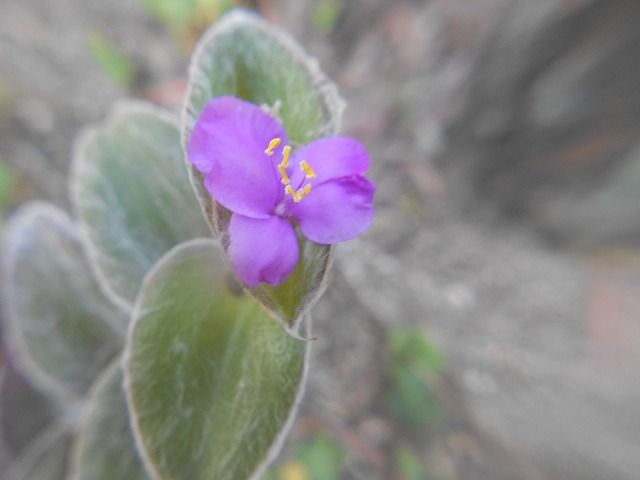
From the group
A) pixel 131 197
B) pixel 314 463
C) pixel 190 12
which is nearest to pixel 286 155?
pixel 131 197

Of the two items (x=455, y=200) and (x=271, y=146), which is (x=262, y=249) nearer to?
(x=271, y=146)

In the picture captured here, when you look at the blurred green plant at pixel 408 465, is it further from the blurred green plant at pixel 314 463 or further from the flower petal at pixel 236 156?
the flower petal at pixel 236 156

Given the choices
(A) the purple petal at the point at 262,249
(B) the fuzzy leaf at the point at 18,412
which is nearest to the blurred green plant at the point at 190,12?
(B) the fuzzy leaf at the point at 18,412

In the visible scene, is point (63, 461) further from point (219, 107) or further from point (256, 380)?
point (219, 107)

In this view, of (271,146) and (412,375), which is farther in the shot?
(412,375)

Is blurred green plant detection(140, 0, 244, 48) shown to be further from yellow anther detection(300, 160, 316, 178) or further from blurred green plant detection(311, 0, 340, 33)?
yellow anther detection(300, 160, 316, 178)

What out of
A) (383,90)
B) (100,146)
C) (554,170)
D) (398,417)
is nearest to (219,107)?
(100,146)

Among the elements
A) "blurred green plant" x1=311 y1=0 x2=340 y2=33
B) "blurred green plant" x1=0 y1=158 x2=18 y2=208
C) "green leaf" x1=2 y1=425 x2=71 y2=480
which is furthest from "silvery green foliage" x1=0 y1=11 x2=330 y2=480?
"blurred green plant" x1=311 y1=0 x2=340 y2=33
